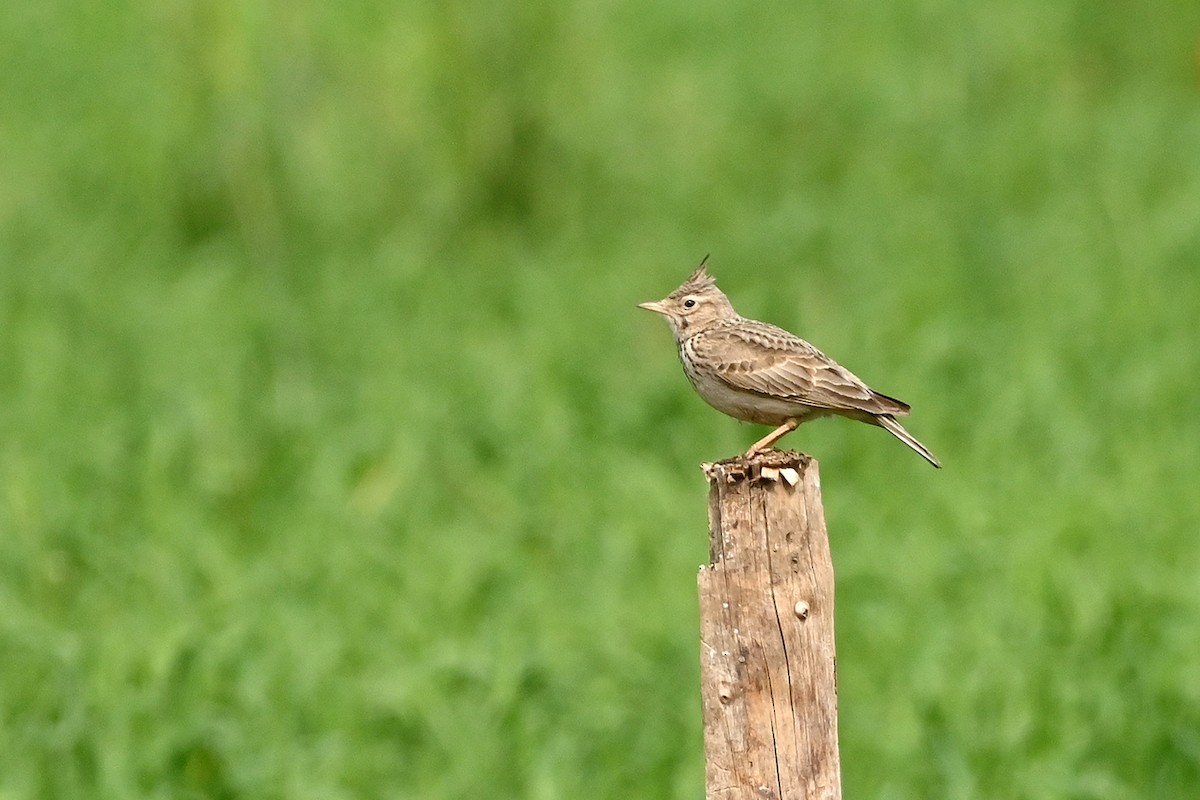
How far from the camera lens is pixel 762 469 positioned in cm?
426

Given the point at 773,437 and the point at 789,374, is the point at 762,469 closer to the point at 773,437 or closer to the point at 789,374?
the point at 773,437

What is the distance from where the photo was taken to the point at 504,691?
6.96 metres

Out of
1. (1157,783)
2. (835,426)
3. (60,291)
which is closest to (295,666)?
(1157,783)

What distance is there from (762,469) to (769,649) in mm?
424

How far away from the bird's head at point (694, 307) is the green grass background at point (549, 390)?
5.23 feet

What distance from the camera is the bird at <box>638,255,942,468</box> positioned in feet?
A: 18.6

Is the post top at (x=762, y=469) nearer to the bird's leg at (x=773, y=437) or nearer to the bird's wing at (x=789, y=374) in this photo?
the bird's leg at (x=773, y=437)

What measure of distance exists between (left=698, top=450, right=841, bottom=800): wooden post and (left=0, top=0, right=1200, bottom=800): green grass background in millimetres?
2212

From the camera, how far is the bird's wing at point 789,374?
567 cm

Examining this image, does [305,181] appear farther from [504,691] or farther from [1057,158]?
[504,691]

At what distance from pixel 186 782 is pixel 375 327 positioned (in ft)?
18.5

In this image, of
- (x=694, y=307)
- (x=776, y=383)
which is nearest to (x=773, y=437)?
(x=776, y=383)

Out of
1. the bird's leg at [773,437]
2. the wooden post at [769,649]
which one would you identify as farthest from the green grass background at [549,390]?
the wooden post at [769,649]

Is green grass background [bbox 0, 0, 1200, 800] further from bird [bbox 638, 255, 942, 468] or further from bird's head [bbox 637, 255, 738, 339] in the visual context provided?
bird's head [bbox 637, 255, 738, 339]
